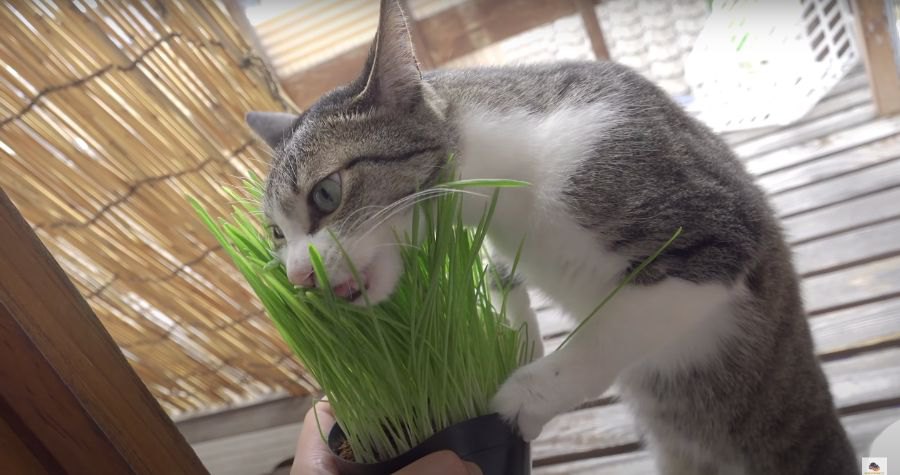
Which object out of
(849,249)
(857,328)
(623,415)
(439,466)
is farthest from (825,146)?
(439,466)

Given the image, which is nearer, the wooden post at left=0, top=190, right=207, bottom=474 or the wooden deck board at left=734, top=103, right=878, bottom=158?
the wooden post at left=0, top=190, right=207, bottom=474

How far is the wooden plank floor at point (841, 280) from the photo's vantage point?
2.47 ft

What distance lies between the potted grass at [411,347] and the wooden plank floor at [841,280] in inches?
9.9

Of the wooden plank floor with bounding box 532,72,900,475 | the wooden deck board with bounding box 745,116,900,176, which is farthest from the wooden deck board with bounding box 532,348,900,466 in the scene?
the wooden deck board with bounding box 745,116,900,176

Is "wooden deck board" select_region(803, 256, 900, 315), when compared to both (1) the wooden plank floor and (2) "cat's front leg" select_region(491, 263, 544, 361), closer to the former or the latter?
(1) the wooden plank floor

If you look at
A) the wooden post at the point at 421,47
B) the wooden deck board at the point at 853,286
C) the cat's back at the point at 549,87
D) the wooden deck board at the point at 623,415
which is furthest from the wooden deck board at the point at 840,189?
the wooden post at the point at 421,47

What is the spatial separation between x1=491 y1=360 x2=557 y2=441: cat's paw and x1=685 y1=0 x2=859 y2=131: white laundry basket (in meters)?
0.77

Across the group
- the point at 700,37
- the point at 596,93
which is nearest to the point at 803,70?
the point at 700,37

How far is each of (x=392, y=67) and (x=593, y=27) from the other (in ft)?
2.34

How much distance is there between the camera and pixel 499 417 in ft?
1.89

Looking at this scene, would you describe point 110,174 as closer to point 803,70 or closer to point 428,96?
point 428,96

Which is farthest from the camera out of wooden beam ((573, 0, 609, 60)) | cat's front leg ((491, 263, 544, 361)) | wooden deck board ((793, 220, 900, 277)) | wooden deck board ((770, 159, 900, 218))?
wooden beam ((573, 0, 609, 60))

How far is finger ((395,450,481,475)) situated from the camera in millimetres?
519

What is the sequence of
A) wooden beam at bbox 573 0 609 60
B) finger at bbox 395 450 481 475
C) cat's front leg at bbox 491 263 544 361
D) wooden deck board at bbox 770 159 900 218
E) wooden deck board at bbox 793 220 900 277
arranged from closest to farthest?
finger at bbox 395 450 481 475
cat's front leg at bbox 491 263 544 361
wooden deck board at bbox 793 220 900 277
wooden deck board at bbox 770 159 900 218
wooden beam at bbox 573 0 609 60
